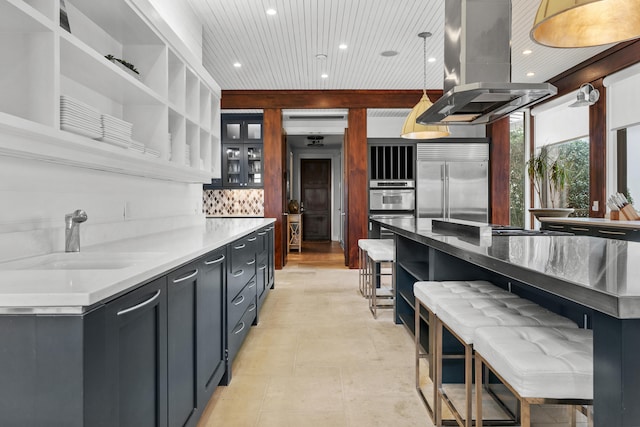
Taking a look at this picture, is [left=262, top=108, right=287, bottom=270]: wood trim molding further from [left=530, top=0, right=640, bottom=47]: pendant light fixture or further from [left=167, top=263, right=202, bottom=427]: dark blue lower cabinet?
[left=530, top=0, right=640, bottom=47]: pendant light fixture

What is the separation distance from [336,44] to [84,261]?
13.8 ft

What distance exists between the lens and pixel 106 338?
109 cm

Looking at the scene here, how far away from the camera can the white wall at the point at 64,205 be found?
168 cm

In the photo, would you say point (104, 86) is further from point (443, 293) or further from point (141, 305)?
point (443, 293)

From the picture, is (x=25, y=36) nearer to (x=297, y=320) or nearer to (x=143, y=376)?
(x=143, y=376)

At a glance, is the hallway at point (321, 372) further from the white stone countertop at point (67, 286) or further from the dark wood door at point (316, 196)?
the dark wood door at point (316, 196)

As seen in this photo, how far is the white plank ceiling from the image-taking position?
165 inches

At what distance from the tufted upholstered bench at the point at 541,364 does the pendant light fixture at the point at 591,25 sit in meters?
1.30

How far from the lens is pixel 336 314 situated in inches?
165

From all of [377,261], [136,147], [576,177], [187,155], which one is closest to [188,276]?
[136,147]

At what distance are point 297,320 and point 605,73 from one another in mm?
4834

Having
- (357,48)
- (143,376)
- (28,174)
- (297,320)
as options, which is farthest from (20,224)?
(357,48)

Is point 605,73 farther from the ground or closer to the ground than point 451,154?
farther from the ground

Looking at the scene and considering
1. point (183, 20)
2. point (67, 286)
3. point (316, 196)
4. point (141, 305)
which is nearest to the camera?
point (67, 286)
